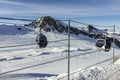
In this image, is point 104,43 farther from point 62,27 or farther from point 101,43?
point 62,27

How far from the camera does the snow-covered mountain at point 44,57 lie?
22.8 ft

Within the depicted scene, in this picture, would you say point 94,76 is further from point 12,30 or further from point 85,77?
point 12,30

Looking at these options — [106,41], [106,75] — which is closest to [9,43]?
[106,41]

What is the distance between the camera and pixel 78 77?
20.2 ft

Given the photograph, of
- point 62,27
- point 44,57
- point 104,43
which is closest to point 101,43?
point 104,43

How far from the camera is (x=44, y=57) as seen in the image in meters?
17.7

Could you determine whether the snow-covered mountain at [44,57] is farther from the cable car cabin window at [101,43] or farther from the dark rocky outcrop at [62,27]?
the cable car cabin window at [101,43]

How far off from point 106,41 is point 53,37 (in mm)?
12391

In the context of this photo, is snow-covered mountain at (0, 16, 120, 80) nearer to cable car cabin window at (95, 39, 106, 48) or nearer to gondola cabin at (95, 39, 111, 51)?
gondola cabin at (95, 39, 111, 51)

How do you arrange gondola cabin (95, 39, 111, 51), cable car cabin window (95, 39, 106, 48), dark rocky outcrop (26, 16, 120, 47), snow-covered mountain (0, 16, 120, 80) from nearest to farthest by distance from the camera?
dark rocky outcrop (26, 16, 120, 47)
snow-covered mountain (0, 16, 120, 80)
gondola cabin (95, 39, 111, 51)
cable car cabin window (95, 39, 106, 48)

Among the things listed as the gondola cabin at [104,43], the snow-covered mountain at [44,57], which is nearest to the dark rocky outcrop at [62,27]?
the snow-covered mountain at [44,57]

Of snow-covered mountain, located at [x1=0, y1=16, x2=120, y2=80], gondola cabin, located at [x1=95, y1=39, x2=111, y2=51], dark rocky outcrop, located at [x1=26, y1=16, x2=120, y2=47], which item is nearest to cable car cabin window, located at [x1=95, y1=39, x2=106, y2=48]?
gondola cabin, located at [x1=95, y1=39, x2=111, y2=51]

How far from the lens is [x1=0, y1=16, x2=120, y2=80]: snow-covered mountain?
22.8ft

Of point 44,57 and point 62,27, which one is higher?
point 62,27
